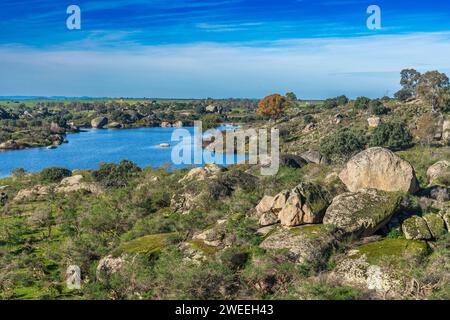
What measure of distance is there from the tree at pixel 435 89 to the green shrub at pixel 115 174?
43383 mm

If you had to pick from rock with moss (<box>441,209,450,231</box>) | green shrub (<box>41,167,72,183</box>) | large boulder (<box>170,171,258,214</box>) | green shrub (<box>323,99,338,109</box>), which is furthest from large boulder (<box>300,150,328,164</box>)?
green shrub (<box>323,99,338,109</box>)

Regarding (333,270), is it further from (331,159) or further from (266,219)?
(331,159)

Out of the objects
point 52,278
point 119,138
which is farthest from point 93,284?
point 119,138

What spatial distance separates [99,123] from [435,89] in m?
91.7

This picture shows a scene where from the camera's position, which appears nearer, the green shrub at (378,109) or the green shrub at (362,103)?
the green shrub at (378,109)

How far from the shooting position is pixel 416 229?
53.9 ft

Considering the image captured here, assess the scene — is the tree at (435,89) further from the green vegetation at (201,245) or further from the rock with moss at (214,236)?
the rock with moss at (214,236)

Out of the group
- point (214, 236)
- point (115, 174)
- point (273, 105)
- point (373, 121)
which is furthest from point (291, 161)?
point (273, 105)

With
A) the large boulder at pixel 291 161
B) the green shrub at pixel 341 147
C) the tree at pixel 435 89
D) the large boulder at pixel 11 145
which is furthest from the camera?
the large boulder at pixel 11 145

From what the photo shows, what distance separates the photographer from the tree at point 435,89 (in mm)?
65250

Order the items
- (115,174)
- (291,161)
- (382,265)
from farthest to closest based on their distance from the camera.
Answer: (115,174) → (291,161) → (382,265)

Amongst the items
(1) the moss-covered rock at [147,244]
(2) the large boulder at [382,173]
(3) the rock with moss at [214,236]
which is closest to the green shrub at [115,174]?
(1) the moss-covered rock at [147,244]

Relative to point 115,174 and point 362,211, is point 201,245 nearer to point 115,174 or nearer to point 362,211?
point 362,211
